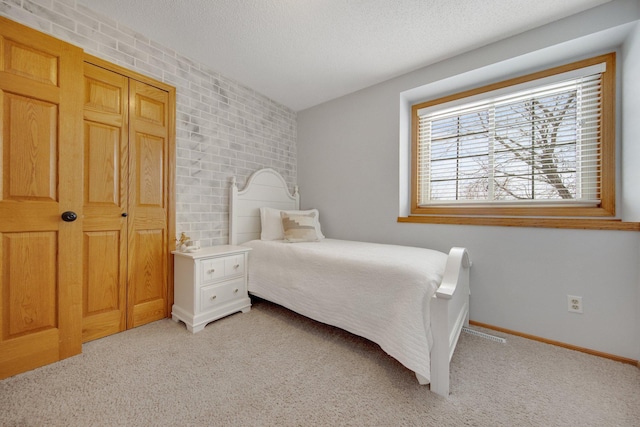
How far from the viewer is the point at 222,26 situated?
1.88 m

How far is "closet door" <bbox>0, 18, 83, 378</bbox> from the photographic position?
1368mm

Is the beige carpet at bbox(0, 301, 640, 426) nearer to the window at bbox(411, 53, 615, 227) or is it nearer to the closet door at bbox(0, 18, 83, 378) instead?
the closet door at bbox(0, 18, 83, 378)

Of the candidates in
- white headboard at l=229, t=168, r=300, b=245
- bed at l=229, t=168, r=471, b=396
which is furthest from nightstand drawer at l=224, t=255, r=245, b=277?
white headboard at l=229, t=168, r=300, b=245

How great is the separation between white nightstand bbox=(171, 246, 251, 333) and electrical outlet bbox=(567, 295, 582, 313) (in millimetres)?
2602

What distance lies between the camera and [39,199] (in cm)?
146

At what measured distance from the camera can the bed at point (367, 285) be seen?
1296mm

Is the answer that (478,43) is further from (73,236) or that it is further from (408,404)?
(73,236)

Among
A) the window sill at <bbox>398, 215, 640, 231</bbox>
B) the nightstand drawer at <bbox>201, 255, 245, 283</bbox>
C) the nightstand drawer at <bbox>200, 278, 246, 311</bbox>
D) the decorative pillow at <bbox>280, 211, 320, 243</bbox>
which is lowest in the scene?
the nightstand drawer at <bbox>200, 278, 246, 311</bbox>

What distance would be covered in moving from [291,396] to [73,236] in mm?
1678

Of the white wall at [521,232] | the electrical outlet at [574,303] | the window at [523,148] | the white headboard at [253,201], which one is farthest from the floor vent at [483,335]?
the white headboard at [253,201]

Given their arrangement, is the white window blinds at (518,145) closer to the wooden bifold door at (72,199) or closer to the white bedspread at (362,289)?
the white bedspread at (362,289)

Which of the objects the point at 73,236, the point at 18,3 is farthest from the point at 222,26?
the point at 73,236

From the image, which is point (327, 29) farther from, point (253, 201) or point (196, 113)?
point (253, 201)

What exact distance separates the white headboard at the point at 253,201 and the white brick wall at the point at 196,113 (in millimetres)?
88
